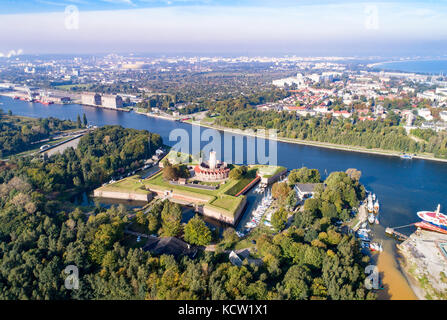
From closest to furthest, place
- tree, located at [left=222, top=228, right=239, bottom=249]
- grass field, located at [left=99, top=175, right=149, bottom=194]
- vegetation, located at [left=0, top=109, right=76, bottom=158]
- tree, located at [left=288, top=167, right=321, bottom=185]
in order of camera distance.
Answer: tree, located at [left=222, top=228, right=239, bottom=249] < grass field, located at [left=99, top=175, right=149, bottom=194] < tree, located at [left=288, top=167, right=321, bottom=185] < vegetation, located at [left=0, top=109, right=76, bottom=158]

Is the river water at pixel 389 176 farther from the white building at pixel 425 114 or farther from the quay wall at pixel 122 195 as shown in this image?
the white building at pixel 425 114

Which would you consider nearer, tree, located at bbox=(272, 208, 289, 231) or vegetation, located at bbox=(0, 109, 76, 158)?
tree, located at bbox=(272, 208, 289, 231)

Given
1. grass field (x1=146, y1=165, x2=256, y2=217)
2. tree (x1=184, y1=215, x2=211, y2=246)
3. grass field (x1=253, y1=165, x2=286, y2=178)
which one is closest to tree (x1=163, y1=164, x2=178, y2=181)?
grass field (x1=146, y1=165, x2=256, y2=217)

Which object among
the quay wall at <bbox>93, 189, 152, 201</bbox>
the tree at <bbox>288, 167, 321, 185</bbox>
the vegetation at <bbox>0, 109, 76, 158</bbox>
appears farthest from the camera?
the vegetation at <bbox>0, 109, 76, 158</bbox>

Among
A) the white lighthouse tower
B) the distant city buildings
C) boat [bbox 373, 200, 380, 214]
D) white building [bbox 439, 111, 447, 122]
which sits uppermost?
the distant city buildings

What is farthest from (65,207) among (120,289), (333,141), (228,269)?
(333,141)

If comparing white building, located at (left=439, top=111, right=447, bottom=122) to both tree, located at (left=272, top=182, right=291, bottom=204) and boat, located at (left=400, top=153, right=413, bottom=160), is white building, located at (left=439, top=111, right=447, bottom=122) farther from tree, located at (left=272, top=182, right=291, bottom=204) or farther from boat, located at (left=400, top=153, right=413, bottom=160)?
tree, located at (left=272, top=182, right=291, bottom=204)

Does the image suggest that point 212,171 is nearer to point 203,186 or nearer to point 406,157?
point 203,186
